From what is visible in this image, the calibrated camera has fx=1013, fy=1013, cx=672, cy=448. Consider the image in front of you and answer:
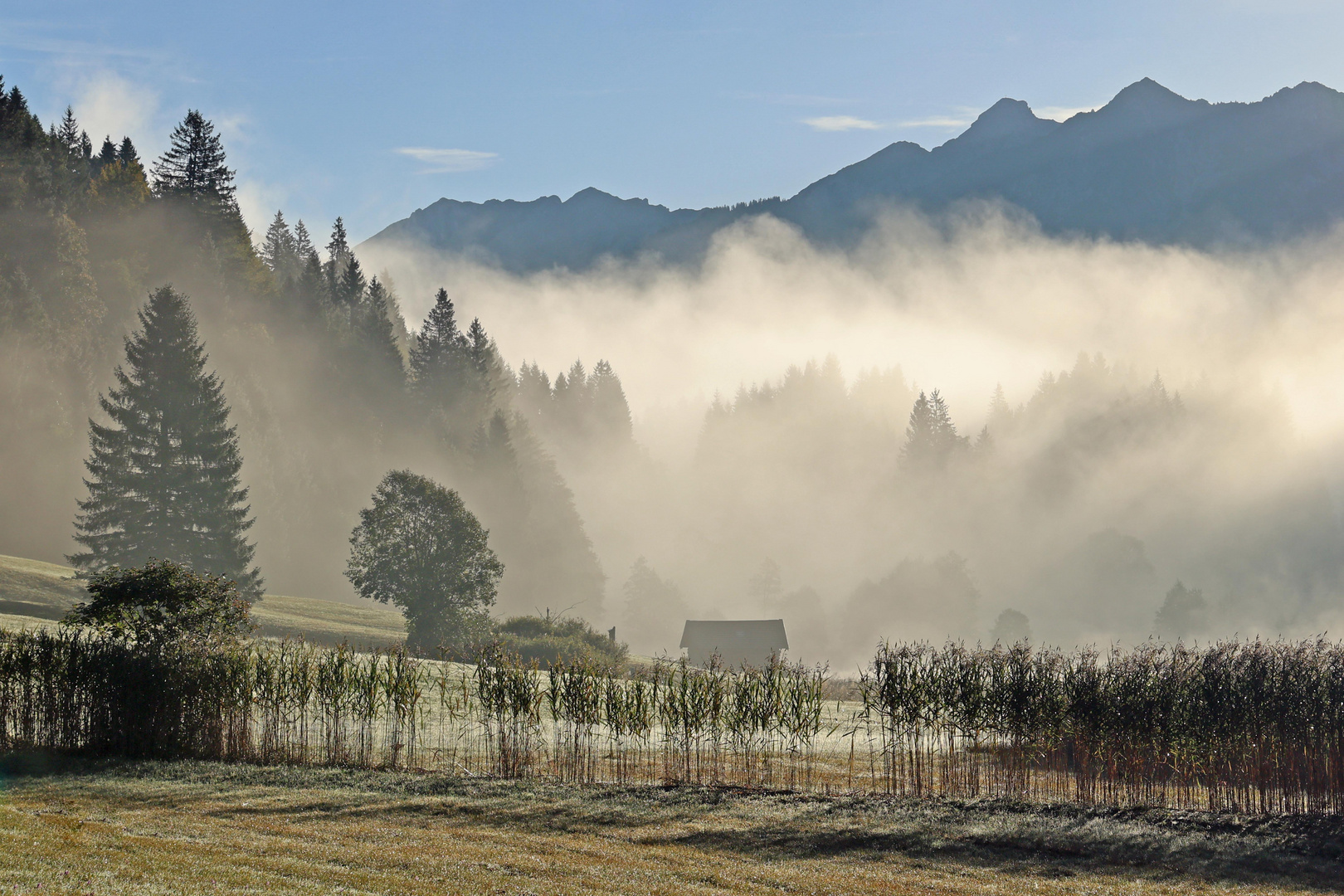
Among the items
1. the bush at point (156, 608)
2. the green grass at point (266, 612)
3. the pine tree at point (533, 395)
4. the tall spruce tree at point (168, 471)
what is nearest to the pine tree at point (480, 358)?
the pine tree at point (533, 395)

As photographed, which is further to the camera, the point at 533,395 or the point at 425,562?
the point at 533,395

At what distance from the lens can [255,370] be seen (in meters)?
98.9

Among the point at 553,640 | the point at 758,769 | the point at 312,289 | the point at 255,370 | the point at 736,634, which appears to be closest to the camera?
the point at 758,769

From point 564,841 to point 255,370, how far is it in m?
92.4

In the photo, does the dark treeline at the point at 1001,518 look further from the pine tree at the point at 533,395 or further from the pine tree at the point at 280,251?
the pine tree at the point at 280,251

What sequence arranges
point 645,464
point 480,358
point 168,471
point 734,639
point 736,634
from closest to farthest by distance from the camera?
point 168,471 → point 734,639 → point 736,634 → point 480,358 → point 645,464

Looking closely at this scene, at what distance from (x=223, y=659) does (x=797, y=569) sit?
12814cm

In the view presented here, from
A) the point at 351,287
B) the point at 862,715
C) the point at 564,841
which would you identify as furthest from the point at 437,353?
the point at 564,841

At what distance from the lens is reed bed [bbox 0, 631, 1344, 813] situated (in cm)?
2144

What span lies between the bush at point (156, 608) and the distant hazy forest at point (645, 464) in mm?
56284

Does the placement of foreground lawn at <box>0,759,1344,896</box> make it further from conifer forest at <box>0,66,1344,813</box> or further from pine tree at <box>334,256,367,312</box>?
pine tree at <box>334,256,367,312</box>

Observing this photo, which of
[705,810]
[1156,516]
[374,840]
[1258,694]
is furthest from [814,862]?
[1156,516]

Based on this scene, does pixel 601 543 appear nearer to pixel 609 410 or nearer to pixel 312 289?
pixel 609 410

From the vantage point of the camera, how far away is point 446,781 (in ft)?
67.8
